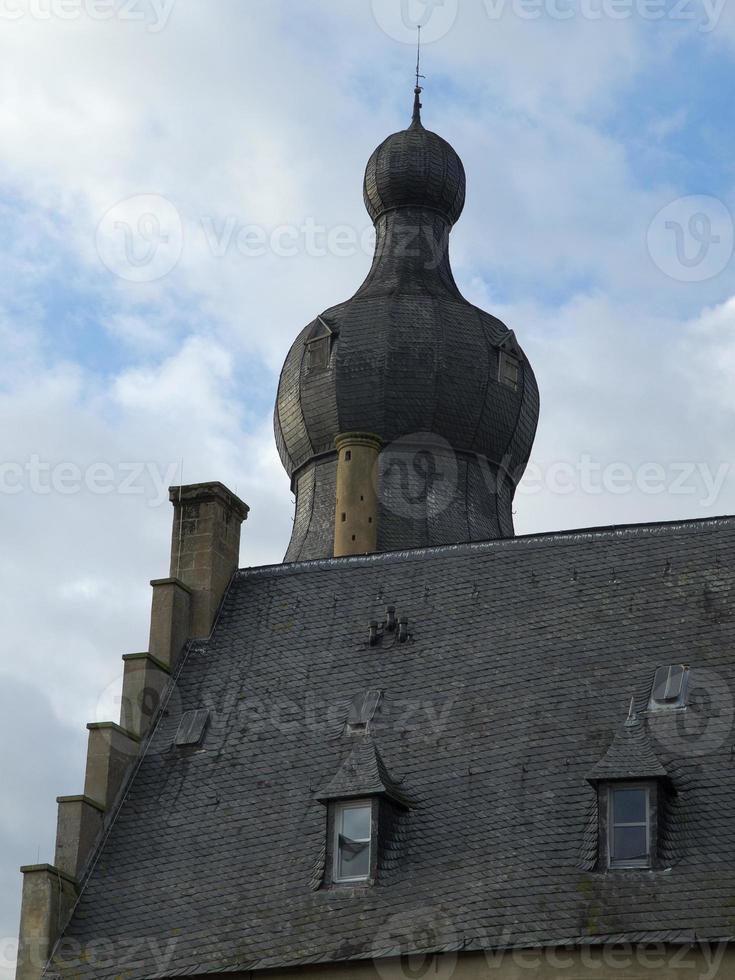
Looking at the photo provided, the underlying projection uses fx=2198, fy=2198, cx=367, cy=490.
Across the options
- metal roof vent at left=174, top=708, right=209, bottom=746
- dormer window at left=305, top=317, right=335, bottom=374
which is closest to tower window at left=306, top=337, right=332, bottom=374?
dormer window at left=305, top=317, right=335, bottom=374

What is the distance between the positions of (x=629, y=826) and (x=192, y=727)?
9464 mm

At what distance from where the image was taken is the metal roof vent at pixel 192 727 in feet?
129

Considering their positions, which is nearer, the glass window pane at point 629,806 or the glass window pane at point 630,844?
the glass window pane at point 630,844

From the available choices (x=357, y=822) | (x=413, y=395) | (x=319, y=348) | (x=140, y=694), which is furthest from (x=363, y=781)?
(x=319, y=348)

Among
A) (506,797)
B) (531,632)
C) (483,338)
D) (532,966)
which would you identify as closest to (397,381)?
(483,338)

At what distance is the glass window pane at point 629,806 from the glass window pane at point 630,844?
156 mm

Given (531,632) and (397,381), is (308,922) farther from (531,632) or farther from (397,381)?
(397,381)

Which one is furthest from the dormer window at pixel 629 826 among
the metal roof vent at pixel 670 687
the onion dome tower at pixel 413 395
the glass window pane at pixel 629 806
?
the onion dome tower at pixel 413 395

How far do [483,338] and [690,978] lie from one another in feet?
96.6

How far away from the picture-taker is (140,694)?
4012cm

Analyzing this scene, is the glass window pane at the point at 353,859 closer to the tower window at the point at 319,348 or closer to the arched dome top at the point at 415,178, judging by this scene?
the tower window at the point at 319,348

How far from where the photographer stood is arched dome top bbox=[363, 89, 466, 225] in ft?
200

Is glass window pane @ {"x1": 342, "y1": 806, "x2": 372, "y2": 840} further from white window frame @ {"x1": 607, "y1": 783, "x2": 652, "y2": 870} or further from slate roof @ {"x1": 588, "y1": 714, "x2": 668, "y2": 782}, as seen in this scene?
white window frame @ {"x1": 607, "y1": 783, "x2": 652, "y2": 870}

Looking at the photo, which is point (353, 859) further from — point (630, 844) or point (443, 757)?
point (630, 844)
